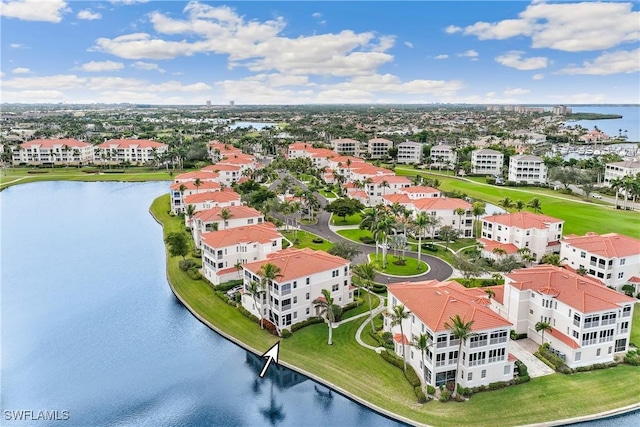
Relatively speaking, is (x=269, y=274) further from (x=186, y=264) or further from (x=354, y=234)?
(x=354, y=234)

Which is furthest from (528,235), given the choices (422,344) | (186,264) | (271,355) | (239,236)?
(186,264)

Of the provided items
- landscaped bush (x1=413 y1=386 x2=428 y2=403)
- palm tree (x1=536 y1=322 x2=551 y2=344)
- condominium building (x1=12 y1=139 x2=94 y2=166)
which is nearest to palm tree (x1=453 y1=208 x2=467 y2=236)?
palm tree (x1=536 y1=322 x2=551 y2=344)

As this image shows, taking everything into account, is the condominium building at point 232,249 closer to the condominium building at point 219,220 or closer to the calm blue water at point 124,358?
the calm blue water at point 124,358

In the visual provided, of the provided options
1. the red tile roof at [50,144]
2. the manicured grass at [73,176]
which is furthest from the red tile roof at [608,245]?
the red tile roof at [50,144]

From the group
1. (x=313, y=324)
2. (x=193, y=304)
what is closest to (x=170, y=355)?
(x=193, y=304)

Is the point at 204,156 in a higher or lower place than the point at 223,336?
higher

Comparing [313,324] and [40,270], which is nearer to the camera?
[313,324]

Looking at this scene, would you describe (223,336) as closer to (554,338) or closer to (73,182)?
(554,338)
